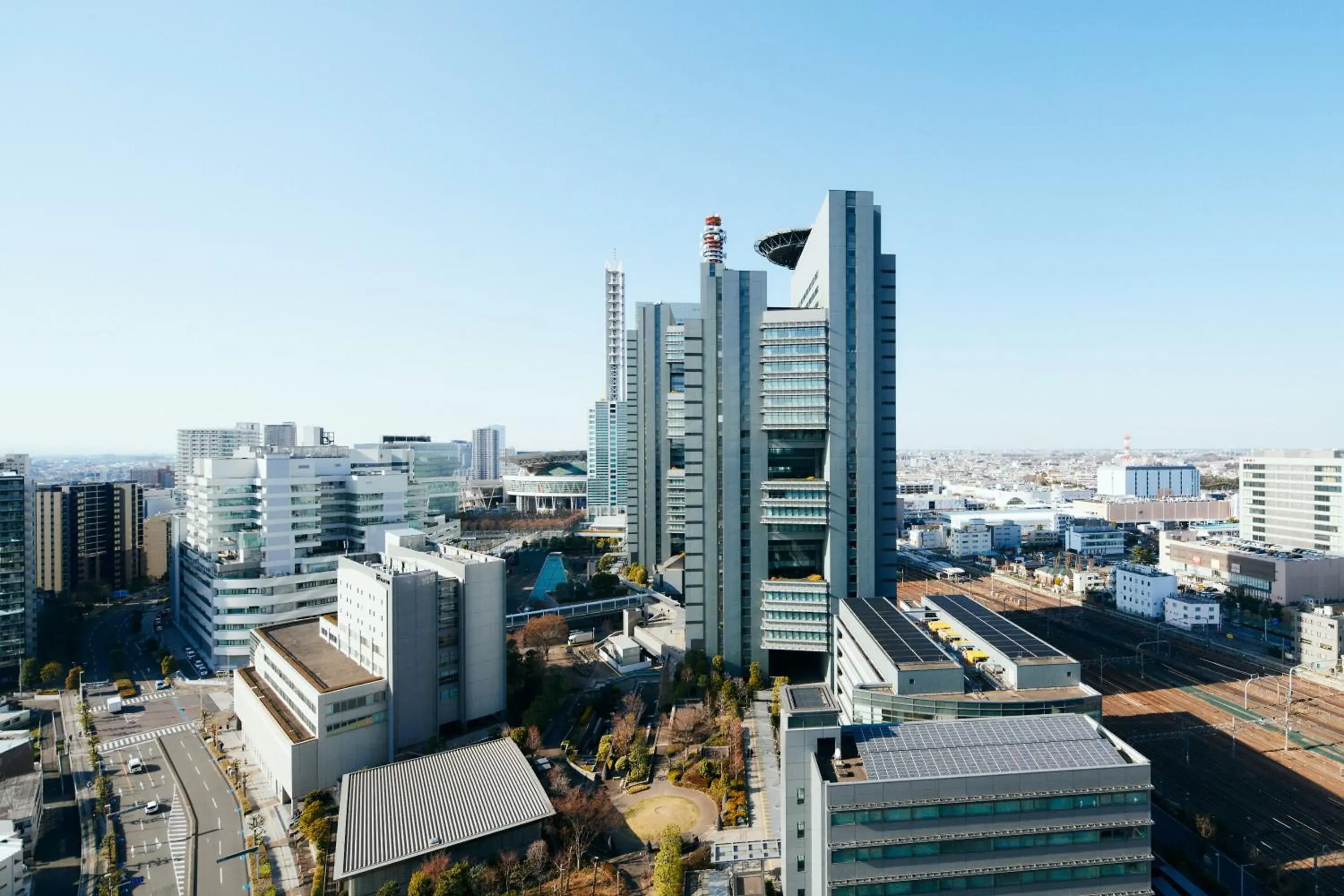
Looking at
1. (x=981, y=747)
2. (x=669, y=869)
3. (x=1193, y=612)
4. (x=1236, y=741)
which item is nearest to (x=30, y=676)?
(x=669, y=869)

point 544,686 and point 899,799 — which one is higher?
point 899,799

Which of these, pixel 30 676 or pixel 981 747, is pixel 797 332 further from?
pixel 30 676

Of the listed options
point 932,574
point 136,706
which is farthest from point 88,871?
point 932,574

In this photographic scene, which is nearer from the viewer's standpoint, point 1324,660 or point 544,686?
point 544,686

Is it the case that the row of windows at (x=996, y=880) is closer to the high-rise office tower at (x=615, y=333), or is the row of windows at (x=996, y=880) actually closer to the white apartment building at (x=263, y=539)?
the white apartment building at (x=263, y=539)

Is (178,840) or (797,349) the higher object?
(797,349)

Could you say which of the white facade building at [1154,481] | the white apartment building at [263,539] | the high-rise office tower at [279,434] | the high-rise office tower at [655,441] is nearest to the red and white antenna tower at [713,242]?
the high-rise office tower at [655,441]

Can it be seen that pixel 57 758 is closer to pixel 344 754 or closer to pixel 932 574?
pixel 344 754
